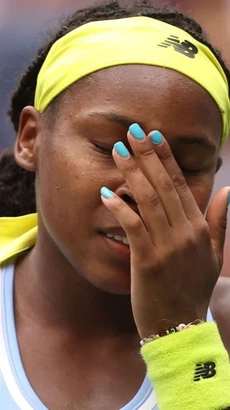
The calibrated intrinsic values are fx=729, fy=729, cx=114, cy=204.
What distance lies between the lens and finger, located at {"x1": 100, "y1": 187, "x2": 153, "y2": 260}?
0.91 metres

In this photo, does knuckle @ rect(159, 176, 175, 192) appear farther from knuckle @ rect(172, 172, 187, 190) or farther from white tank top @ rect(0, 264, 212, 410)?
white tank top @ rect(0, 264, 212, 410)

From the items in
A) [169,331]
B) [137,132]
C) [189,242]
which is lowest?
[169,331]

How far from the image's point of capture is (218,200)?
1.01 m

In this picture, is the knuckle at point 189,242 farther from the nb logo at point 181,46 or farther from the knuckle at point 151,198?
the nb logo at point 181,46

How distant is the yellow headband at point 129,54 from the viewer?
110cm

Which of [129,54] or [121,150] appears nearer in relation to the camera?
[121,150]

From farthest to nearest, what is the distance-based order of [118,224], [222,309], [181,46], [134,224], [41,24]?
1. [41,24]
2. [222,309]
3. [181,46]
4. [118,224]
5. [134,224]

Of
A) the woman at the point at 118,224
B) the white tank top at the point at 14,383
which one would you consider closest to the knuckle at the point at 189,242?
the woman at the point at 118,224

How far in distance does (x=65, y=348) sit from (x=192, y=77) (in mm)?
471

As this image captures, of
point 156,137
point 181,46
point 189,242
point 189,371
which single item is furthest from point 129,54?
point 189,371

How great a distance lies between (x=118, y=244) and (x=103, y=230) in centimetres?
3

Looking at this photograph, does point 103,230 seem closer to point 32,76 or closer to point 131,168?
point 131,168

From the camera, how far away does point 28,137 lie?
1224 millimetres

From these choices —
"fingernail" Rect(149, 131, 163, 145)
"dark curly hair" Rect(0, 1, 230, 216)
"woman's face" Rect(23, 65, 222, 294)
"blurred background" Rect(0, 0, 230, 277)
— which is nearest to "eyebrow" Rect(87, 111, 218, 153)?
"woman's face" Rect(23, 65, 222, 294)
